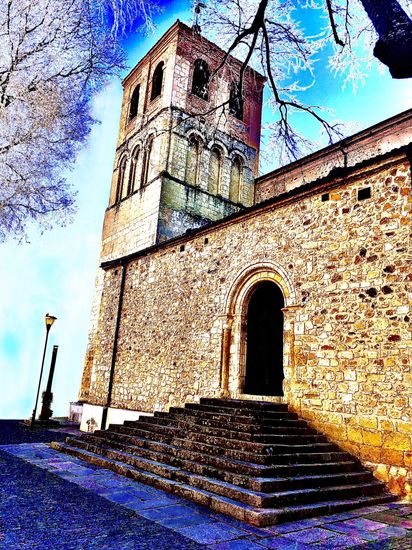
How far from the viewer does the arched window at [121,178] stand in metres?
18.4

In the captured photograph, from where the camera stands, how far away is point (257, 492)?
4500 millimetres

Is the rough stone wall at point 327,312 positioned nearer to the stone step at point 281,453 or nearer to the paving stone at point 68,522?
the stone step at point 281,453

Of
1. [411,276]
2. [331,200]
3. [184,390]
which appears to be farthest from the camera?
[184,390]

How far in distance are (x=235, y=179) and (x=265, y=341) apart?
11293 millimetres

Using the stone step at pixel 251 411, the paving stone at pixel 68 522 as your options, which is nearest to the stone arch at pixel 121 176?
the stone step at pixel 251 411

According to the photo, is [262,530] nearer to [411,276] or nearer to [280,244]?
[411,276]

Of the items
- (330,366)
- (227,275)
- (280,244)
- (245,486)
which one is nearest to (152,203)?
(227,275)

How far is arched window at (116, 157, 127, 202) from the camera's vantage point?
A: 60.4 feet

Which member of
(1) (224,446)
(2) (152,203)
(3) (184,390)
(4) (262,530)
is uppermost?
(2) (152,203)

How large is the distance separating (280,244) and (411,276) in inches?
102

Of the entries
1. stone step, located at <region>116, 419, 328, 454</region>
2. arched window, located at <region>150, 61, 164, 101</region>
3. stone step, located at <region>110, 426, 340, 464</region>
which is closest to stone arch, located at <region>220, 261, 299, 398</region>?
stone step, located at <region>116, 419, 328, 454</region>

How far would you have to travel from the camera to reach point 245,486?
4.70 m

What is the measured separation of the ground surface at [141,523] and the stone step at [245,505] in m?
0.10

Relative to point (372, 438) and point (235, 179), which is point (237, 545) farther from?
point (235, 179)
